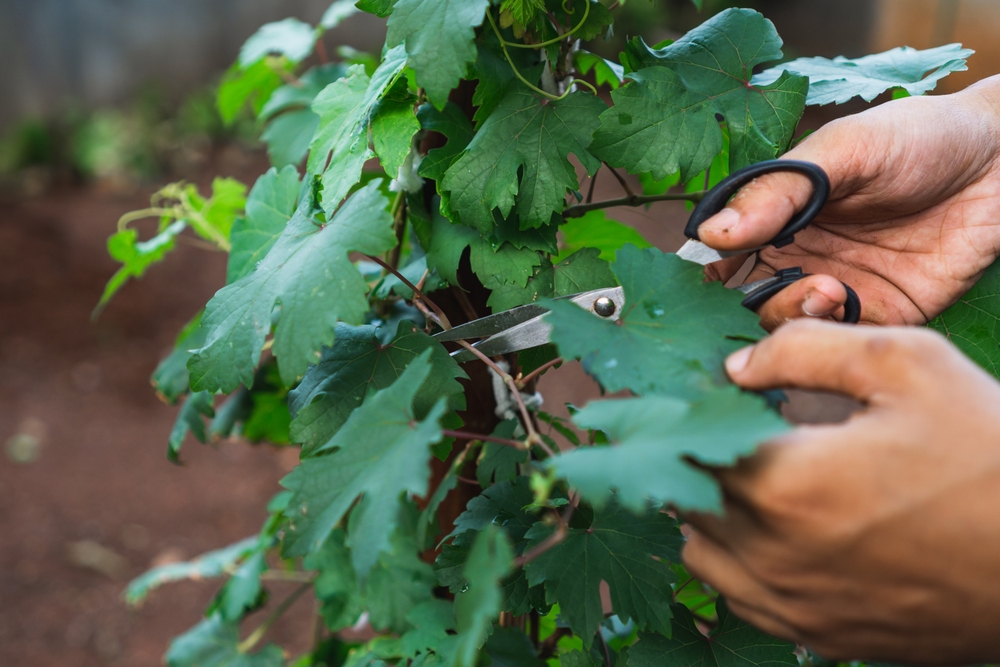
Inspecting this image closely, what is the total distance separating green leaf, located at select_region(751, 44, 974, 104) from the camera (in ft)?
2.81

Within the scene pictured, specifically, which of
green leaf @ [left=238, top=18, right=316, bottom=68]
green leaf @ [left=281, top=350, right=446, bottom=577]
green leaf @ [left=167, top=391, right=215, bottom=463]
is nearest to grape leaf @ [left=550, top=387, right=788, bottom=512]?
green leaf @ [left=281, top=350, right=446, bottom=577]

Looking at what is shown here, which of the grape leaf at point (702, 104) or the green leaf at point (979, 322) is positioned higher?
the grape leaf at point (702, 104)

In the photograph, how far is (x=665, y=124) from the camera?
784 millimetres

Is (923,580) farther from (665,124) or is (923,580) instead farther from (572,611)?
(665,124)

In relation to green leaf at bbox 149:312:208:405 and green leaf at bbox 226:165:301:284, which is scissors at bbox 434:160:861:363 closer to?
green leaf at bbox 226:165:301:284

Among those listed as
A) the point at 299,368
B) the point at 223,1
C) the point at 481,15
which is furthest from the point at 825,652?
the point at 223,1

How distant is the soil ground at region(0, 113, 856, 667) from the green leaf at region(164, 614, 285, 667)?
0.75 metres

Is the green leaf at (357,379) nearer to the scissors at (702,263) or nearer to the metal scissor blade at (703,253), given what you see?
the scissors at (702,263)

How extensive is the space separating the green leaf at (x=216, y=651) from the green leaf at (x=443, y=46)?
1196 mm

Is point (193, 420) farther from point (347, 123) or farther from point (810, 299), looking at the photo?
point (810, 299)

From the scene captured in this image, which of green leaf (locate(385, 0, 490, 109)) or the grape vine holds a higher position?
green leaf (locate(385, 0, 490, 109))

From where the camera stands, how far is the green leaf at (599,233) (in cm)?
104

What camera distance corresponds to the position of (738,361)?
2.02 feet

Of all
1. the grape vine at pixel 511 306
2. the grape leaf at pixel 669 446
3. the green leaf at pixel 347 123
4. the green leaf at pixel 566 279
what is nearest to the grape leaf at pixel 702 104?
the grape vine at pixel 511 306
